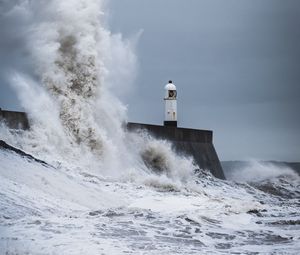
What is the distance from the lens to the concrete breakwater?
14576mm

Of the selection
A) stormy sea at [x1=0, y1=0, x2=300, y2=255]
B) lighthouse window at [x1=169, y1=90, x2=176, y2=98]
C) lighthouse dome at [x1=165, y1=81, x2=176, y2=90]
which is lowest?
stormy sea at [x1=0, y1=0, x2=300, y2=255]

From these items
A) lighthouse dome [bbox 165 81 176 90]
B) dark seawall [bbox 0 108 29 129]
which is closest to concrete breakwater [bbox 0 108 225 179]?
lighthouse dome [bbox 165 81 176 90]

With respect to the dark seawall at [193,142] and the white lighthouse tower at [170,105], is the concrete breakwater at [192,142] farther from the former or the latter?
the white lighthouse tower at [170,105]

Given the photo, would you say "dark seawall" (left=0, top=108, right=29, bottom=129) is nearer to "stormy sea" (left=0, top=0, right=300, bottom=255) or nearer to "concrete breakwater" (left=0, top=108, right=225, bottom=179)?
"stormy sea" (left=0, top=0, right=300, bottom=255)

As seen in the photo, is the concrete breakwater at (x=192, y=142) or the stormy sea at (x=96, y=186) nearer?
the stormy sea at (x=96, y=186)

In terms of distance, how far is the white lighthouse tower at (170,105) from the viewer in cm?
1711

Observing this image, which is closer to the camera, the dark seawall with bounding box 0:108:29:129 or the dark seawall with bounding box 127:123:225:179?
the dark seawall with bounding box 0:108:29:129

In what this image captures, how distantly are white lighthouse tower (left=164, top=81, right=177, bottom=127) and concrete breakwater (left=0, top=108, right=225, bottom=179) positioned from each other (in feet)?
2.69

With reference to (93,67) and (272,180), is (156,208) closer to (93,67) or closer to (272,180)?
(93,67)

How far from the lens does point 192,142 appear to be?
1634 cm

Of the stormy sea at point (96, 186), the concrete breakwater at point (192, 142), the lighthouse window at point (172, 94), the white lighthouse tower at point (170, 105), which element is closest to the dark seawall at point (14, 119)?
the stormy sea at point (96, 186)

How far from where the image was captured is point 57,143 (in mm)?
10750

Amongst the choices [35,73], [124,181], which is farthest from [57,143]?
[35,73]

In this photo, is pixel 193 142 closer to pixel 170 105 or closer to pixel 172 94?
pixel 170 105
